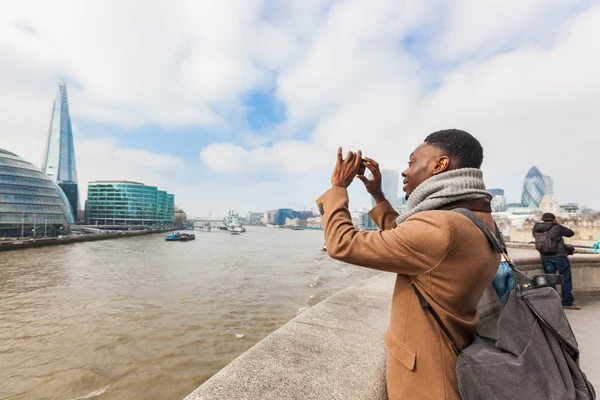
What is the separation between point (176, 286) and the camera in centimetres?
1416

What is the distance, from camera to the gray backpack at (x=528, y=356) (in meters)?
0.86

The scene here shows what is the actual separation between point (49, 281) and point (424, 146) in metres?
21.3

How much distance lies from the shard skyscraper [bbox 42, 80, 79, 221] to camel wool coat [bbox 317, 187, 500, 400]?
124m

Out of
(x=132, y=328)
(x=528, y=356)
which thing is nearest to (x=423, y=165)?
(x=528, y=356)

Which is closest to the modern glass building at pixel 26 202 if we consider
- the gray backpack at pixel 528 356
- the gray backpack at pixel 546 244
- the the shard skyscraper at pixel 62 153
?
the the shard skyscraper at pixel 62 153

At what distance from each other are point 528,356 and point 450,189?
599mm

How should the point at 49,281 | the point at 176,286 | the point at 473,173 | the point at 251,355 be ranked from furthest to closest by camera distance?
the point at 49,281 → the point at 176,286 → the point at 251,355 → the point at 473,173

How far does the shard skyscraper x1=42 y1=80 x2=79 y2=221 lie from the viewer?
98688mm

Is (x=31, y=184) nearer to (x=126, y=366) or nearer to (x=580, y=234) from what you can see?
(x=126, y=366)

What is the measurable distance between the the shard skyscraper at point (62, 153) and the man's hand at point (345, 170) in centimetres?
12414

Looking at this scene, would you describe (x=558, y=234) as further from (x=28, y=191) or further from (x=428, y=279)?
(x=28, y=191)

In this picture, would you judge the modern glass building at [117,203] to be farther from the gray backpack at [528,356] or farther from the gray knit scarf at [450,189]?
the gray backpack at [528,356]

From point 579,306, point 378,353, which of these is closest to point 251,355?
point 378,353

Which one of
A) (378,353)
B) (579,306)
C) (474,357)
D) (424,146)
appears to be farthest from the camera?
(579,306)
